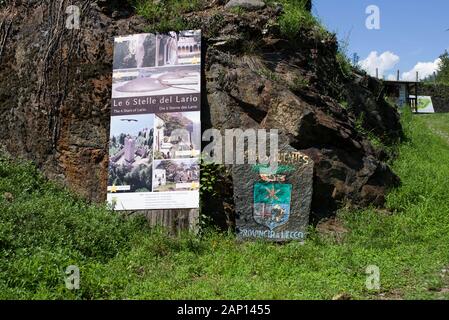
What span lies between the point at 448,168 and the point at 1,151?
9177 mm

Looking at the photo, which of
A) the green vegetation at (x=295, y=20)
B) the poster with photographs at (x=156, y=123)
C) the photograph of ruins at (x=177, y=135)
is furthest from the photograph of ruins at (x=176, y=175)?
the green vegetation at (x=295, y=20)

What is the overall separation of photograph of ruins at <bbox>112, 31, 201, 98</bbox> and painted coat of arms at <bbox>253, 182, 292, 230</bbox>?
205cm

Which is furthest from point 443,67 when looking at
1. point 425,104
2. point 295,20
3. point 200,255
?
point 200,255

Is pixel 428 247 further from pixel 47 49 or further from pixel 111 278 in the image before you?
pixel 47 49

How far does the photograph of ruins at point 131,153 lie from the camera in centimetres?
878

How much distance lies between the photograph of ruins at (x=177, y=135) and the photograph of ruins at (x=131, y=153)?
0.15 m

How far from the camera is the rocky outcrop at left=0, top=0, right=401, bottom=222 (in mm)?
9133

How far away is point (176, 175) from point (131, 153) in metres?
0.93

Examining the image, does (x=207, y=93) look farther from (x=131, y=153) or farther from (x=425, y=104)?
(x=425, y=104)

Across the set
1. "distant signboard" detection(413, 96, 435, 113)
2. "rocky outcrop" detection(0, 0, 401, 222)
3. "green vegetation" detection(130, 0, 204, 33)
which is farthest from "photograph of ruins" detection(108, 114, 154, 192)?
"distant signboard" detection(413, 96, 435, 113)

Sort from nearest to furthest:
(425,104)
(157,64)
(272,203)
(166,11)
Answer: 1. (272,203)
2. (157,64)
3. (166,11)
4. (425,104)

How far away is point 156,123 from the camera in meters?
8.97

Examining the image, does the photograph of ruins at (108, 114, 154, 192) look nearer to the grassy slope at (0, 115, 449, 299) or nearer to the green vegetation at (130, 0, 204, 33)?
the grassy slope at (0, 115, 449, 299)
